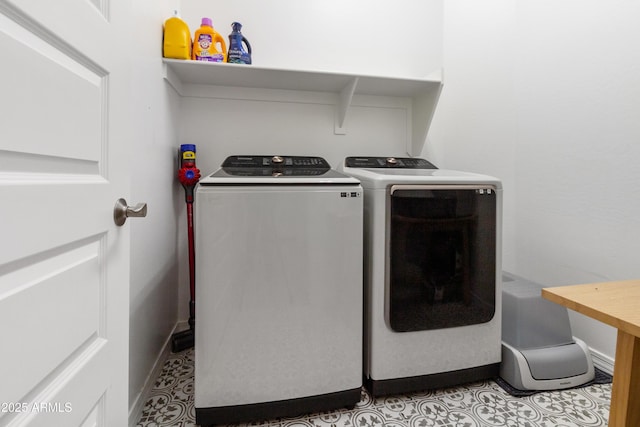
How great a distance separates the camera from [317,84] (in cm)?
198

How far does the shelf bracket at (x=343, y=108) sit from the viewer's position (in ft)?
6.35

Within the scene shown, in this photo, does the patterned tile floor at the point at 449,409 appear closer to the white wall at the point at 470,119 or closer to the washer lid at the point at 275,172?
the white wall at the point at 470,119

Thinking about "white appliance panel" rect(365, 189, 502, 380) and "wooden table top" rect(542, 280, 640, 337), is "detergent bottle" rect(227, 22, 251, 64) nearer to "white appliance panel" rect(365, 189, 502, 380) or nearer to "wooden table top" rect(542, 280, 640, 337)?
"white appliance panel" rect(365, 189, 502, 380)

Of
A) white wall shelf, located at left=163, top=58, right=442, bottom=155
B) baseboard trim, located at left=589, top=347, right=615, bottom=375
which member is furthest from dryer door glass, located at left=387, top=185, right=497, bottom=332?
white wall shelf, located at left=163, top=58, right=442, bottom=155

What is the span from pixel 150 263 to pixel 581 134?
2301mm

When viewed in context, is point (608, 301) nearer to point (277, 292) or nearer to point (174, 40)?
point (277, 292)

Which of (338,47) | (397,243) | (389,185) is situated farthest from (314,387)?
(338,47)

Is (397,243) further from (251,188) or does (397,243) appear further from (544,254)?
(544,254)

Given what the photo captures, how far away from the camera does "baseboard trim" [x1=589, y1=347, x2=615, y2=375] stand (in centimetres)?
150

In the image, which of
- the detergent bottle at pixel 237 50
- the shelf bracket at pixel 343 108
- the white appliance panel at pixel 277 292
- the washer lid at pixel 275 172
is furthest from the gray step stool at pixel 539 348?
the detergent bottle at pixel 237 50

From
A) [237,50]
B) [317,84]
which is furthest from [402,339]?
[237,50]

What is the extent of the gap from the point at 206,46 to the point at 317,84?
2.28 feet

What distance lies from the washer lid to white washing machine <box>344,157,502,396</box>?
8.7 inches

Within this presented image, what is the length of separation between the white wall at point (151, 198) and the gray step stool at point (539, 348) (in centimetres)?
172
